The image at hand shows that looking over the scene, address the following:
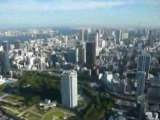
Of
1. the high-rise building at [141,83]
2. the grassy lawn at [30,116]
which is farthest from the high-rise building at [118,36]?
the grassy lawn at [30,116]

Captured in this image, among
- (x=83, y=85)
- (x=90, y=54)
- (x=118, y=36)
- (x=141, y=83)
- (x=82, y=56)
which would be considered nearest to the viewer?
(x=141, y=83)

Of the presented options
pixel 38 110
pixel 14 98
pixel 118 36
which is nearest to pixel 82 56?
pixel 14 98

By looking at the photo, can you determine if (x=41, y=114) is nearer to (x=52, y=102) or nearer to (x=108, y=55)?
(x=52, y=102)

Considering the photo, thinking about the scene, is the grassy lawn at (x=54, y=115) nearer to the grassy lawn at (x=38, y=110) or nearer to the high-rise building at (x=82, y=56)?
the grassy lawn at (x=38, y=110)

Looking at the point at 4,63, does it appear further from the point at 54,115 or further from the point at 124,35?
the point at 124,35

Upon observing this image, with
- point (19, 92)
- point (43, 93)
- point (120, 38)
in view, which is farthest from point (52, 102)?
point (120, 38)

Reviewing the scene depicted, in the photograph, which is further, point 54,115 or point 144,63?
point 144,63

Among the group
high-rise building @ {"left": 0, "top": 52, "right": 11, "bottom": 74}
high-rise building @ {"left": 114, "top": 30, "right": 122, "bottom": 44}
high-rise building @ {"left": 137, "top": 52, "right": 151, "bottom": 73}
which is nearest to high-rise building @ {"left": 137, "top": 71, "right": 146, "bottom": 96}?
high-rise building @ {"left": 137, "top": 52, "right": 151, "bottom": 73}
